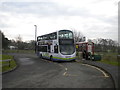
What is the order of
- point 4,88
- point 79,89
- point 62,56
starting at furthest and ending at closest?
point 62,56, point 4,88, point 79,89

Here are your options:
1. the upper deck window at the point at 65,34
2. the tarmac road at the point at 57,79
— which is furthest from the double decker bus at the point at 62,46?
the tarmac road at the point at 57,79

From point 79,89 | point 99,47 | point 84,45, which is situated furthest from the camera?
point 99,47

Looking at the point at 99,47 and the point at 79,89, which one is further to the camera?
the point at 99,47

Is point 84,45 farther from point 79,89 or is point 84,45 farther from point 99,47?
point 99,47

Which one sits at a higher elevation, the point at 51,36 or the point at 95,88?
the point at 51,36

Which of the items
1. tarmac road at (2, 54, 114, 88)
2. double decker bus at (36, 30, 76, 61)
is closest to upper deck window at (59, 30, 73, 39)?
double decker bus at (36, 30, 76, 61)

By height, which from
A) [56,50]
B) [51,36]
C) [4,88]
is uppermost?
[51,36]

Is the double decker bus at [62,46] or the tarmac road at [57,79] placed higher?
the double decker bus at [62,46]

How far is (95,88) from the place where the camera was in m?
7.48

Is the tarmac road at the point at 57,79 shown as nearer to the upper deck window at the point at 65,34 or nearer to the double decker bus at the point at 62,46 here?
the double decker bus at the point at 62,46

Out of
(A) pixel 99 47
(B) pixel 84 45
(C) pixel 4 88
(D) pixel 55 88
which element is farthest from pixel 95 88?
(A) pixel 99 47

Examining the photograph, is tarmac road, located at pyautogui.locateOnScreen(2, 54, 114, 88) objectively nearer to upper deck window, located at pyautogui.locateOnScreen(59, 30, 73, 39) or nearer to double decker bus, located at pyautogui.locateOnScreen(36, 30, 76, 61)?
double decker bus, located at pyautogui.locateOnScreen(36, 30, 76, 61)

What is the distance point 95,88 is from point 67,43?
1440cm

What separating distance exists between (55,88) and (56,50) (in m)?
14.5
